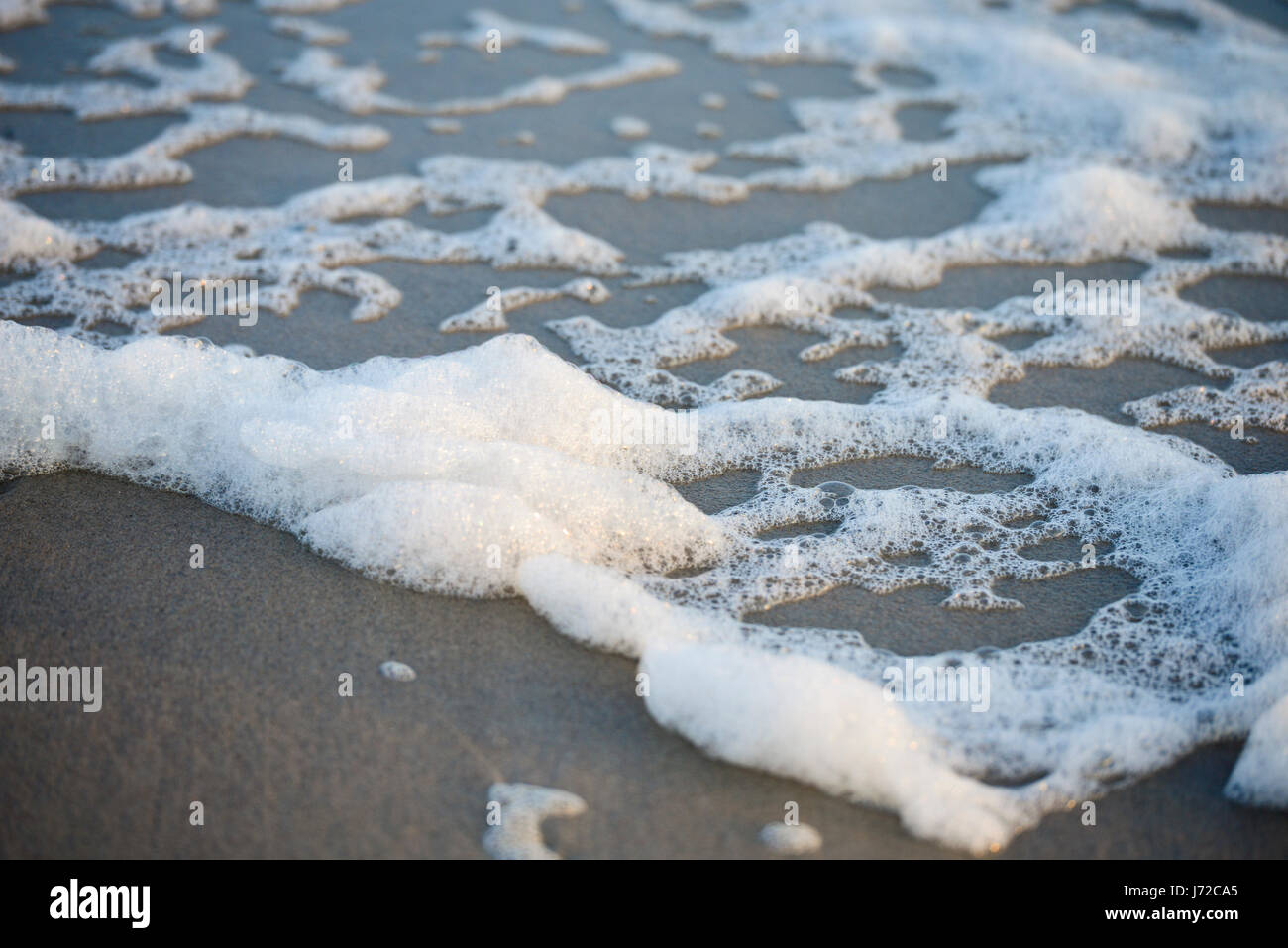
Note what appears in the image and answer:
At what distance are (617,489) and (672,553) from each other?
205 mm

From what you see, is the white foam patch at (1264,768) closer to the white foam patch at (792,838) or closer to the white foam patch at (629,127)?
the white foam patch at (792,838)

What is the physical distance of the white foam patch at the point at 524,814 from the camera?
5.32 feet

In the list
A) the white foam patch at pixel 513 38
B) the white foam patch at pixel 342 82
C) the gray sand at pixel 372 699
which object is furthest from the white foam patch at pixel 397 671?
the white foam patch at pixel 513 38

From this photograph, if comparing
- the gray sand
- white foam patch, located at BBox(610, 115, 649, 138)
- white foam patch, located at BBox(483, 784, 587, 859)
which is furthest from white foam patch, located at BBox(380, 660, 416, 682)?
white foam patch, located at BBox(610, 115, 649, 138)

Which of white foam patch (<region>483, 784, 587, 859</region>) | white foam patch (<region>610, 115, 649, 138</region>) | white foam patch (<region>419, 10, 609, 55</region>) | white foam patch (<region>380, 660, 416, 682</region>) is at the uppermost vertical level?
white foam patch (<region>419, 10, 609, 55</region>)

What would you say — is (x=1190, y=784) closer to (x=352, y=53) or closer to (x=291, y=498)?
(x=291, y=498)

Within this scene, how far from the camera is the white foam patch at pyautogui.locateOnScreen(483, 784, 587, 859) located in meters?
1.62

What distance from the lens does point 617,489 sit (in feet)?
7.80

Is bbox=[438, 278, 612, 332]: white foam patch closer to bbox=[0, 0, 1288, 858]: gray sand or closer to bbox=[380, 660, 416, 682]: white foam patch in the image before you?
bbox=[0, 0, 1288, 858]: gray sand

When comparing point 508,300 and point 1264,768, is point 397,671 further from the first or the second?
point 508,300

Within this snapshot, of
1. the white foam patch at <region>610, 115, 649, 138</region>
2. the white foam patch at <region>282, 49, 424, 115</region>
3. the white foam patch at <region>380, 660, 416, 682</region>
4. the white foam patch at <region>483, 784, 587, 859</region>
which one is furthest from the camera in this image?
the white foam patch at <region>282, 49, 424, 115</region>

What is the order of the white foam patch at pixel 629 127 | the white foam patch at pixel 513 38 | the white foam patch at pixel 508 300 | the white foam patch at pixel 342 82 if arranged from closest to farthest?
the white foam patch at pixel 508 300 → the white foam patch at pixel 629 127 → the white foam patch at pixel 342 82 → the white foam patch at pixel 513 38

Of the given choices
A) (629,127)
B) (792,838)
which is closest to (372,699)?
(792,838)
